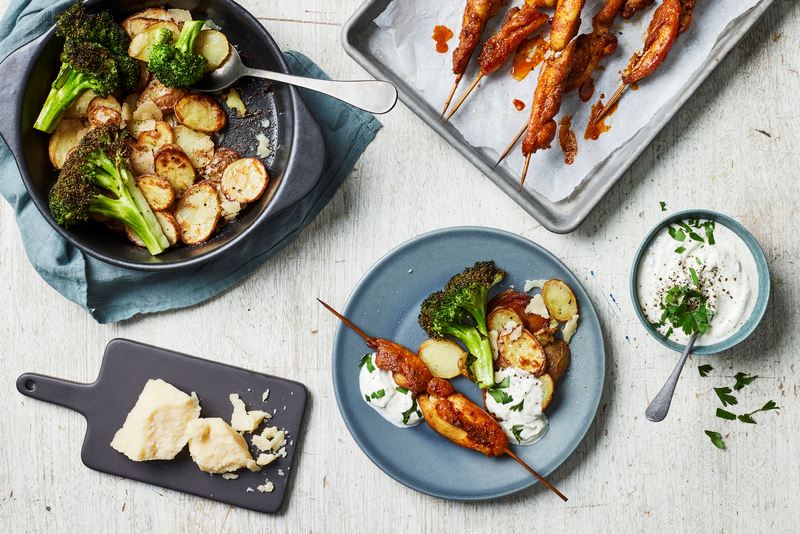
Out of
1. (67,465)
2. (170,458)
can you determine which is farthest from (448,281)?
(67,465)

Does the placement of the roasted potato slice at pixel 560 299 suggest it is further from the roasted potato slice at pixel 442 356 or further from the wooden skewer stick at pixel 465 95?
the wooden skewer stick at pixel 465 95

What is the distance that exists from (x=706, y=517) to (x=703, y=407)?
424mm

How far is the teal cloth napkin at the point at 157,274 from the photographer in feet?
8.50

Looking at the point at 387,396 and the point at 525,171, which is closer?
the point at 525,171

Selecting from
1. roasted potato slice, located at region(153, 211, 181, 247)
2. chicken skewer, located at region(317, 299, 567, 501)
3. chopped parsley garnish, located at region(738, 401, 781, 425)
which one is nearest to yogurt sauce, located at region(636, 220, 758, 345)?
chopped parsley garnish, located at region(738, 401, 781, 425)

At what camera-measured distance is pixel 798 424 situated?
8.51ft

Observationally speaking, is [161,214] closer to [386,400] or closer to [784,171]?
[386,400]

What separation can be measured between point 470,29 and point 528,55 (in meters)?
0.26

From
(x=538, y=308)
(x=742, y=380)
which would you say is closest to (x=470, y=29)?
(x=538, y=308)

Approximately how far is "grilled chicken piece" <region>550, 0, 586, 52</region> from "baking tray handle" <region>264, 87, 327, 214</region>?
88cm

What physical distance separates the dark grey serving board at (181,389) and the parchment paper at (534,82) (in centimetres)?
125

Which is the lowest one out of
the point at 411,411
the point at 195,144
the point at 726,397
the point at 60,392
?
the point at 60,392

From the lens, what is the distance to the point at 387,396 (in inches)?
97.5

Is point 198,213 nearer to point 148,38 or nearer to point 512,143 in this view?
point 148,38
